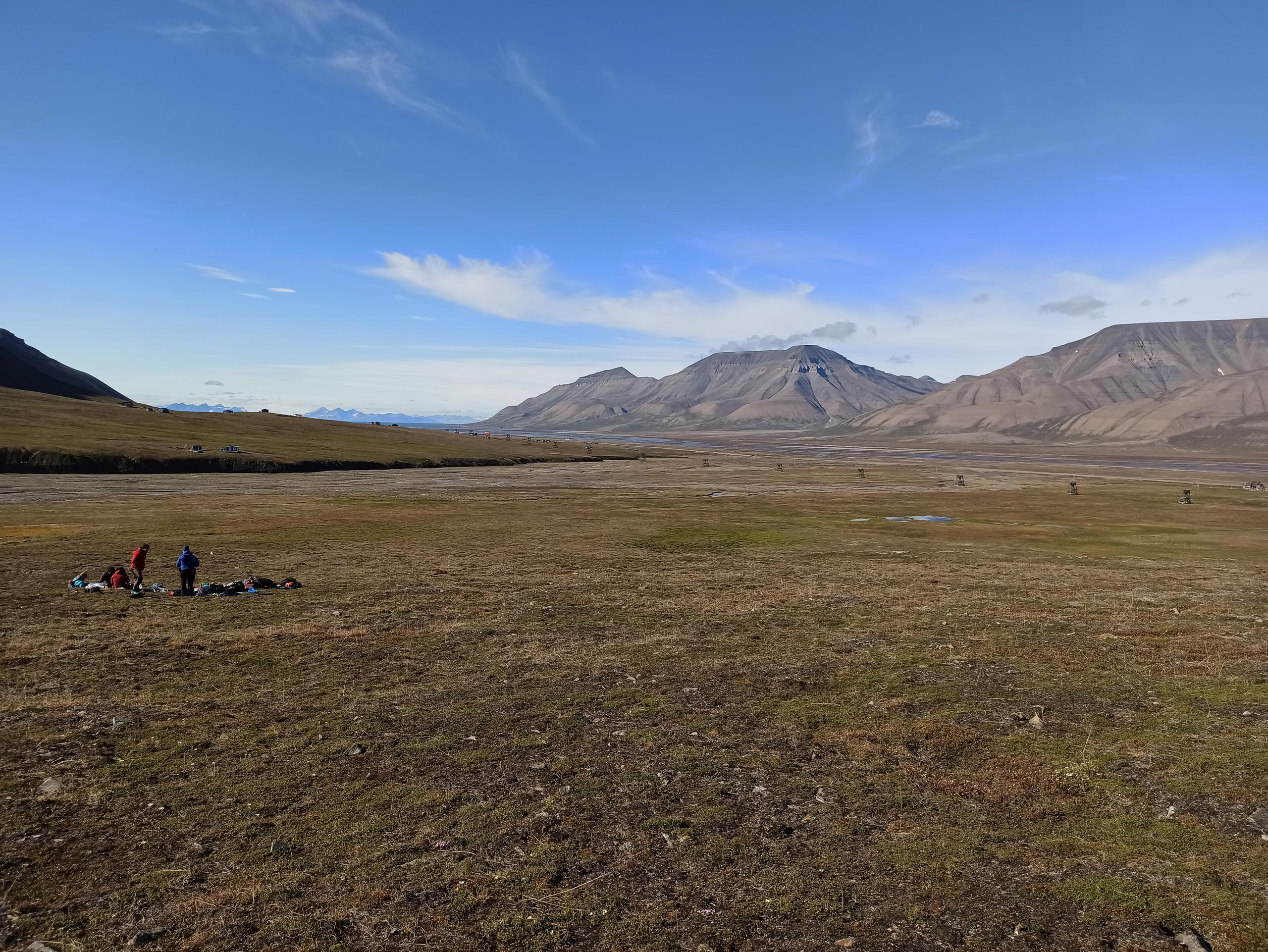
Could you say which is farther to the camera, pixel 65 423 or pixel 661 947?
pixel 65 423

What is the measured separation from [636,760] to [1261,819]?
1054 cm

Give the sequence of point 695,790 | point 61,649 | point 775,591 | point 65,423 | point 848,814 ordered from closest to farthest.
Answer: point 848,814 → point 695,790 → point 61,649 → point 775,591 → point 65,423

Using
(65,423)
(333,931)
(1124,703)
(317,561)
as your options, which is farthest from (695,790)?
(65,423)

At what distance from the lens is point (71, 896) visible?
9.68 meters

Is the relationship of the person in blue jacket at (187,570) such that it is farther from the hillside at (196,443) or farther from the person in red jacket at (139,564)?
the hillside at (196,443)

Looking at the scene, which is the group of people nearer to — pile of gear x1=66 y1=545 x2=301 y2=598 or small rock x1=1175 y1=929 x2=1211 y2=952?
pile of gear x1=66 y1=545 x2=301 y2=598

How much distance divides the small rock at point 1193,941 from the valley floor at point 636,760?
148 mm

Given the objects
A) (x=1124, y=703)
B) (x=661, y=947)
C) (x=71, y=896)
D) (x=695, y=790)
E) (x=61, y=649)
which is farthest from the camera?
(x=61, y=649)

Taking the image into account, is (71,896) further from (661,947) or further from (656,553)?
(656,553)

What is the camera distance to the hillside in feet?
347

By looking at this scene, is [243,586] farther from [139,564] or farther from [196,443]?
[196,443]

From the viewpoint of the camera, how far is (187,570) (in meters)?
28.3

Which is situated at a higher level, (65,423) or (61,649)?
(65,423)

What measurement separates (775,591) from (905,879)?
68.0 feet
